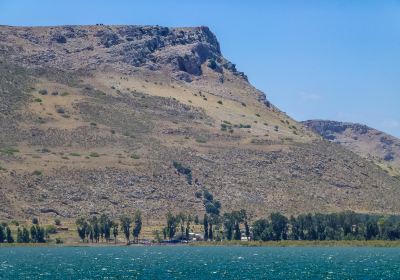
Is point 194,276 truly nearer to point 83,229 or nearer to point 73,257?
point 73,257

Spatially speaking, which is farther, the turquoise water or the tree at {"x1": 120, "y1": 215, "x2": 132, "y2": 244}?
the tree at {"x1": 120, "y1": 215, "x2": 132, "y2": 244}

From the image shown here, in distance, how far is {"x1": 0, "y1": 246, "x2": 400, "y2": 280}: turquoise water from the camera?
97.9m

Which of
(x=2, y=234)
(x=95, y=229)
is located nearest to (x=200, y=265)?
(x=95, y=229)

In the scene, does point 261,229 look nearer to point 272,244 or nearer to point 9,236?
point 272,244

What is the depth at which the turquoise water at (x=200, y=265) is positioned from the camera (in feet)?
321

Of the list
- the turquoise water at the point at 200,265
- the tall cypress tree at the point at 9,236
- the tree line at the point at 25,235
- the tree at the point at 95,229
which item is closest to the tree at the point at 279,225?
the turquoise water at the point at 200,265

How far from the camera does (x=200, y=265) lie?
386ft

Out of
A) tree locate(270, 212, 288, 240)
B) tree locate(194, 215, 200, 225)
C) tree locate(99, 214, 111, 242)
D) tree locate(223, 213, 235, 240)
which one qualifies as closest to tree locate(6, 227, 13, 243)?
tree locate(99, 214, 111, 242)

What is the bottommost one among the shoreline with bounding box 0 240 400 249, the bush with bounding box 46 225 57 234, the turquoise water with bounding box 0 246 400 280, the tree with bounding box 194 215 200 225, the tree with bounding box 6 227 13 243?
the turquoise water with bounding box 0 246 400 280

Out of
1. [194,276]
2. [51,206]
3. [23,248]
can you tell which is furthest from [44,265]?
[51,206]

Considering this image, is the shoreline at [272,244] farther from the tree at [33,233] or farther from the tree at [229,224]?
the tree at [229,224]

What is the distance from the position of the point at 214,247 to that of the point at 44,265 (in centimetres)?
6585

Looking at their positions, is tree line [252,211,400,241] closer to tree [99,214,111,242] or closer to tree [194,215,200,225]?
tree [194,215,200,225]

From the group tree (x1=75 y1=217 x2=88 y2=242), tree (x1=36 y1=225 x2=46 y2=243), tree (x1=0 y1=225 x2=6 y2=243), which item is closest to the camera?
tree (x1=0 y1=225 x2=6 y2=243)
